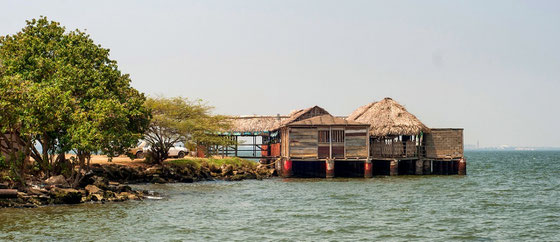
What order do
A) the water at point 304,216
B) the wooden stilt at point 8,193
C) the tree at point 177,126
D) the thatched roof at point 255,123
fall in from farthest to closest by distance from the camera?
the thatched roof at point 255,123, the tree at point 177,126, the wooden stilt at point 8,193, the water at point 304,216

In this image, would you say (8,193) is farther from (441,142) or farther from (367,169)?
(441,142)

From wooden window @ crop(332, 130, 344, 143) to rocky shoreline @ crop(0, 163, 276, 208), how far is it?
707 cm

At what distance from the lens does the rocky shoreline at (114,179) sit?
3116 centimetres

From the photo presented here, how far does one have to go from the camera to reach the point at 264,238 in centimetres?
2348

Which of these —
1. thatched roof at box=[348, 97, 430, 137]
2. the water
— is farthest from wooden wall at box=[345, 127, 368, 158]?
the water

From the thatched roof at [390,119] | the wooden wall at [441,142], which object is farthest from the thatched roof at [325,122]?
the wooden wall at [441,142]

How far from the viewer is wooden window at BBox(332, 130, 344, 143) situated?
52969mm

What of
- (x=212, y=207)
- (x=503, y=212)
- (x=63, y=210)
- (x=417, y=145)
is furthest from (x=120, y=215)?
(x=417, y=145)

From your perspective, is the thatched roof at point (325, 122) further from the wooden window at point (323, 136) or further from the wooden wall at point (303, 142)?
the wooden window at point (323, 136)

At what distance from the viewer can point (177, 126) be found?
171ft

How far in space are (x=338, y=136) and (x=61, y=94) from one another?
1046 inches

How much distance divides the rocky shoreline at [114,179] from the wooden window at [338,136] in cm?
707

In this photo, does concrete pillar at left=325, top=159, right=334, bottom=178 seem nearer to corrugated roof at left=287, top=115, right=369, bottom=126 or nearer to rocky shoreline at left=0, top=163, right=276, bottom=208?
corrugated roof at left=287, top=115, right=369, bottom=126

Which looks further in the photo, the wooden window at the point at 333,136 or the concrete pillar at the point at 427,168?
the concrete pillar at the point at 427,168
